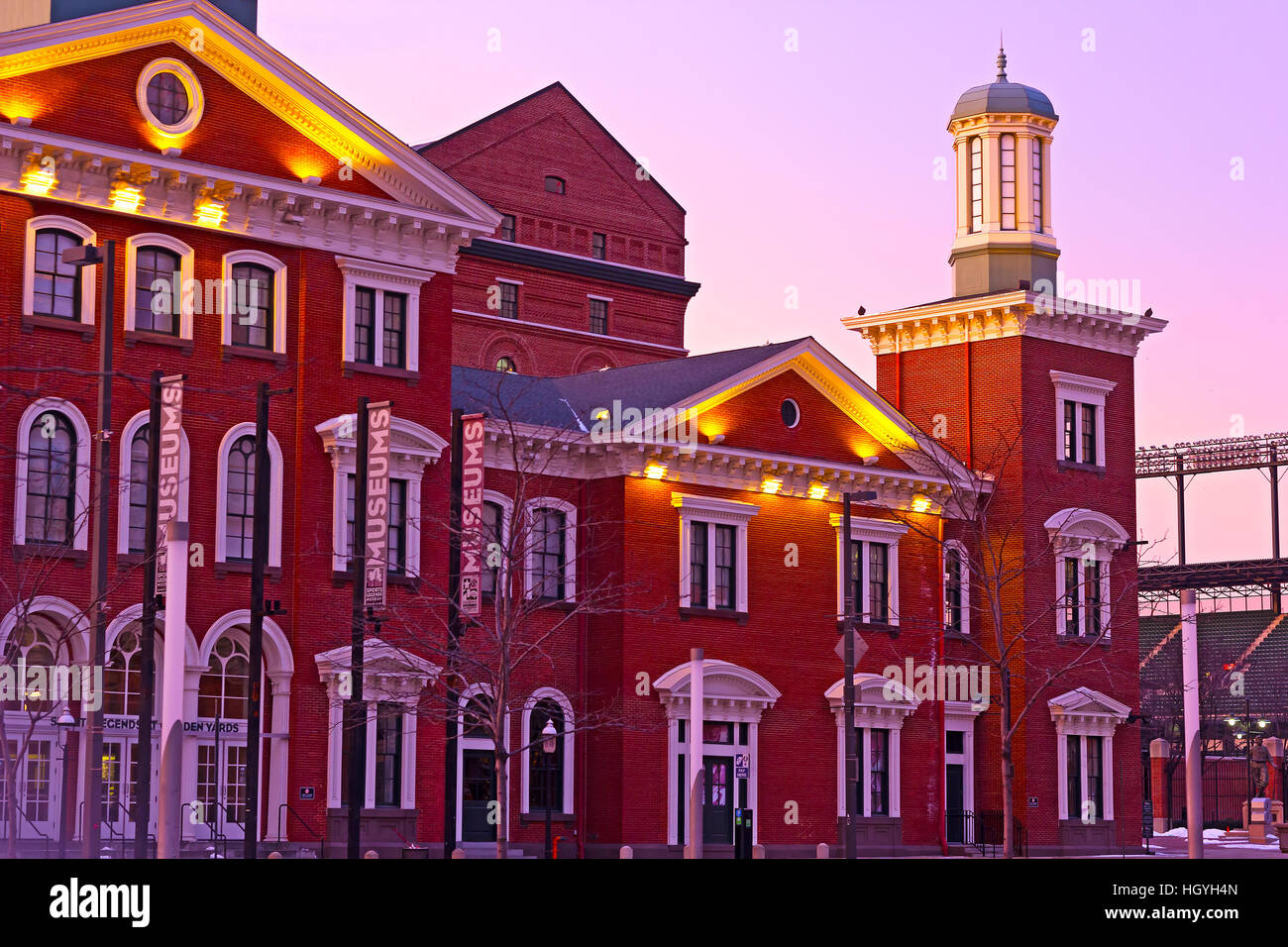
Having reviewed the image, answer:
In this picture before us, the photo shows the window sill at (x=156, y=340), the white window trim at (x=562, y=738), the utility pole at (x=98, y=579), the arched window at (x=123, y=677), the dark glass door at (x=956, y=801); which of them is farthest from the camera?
the dark glass door at (x=956, y=801)

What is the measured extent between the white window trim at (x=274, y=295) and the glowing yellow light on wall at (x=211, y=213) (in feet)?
2.33

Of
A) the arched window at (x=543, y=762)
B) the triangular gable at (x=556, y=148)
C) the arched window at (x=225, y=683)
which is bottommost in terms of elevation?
the arched window at (x=543, y=762)

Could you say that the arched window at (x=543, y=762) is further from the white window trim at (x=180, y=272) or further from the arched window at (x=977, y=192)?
the arched window at (x=977, y=192)

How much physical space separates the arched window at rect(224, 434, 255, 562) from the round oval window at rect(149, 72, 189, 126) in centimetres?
592

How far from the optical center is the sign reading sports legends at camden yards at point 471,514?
34875 mm

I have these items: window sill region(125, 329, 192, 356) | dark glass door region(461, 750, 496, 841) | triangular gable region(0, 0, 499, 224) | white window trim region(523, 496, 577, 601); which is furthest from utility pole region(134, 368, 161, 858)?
white window trim region(523, 496, 577, 601)

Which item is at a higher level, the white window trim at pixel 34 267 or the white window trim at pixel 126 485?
the white window trim at pixel 34 267

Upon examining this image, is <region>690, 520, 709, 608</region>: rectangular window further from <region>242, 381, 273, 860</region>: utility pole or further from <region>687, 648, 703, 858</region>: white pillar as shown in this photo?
<region>242, 381, 273, 860</region>: utility pole

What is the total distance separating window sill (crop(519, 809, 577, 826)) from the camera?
4178 centimetres

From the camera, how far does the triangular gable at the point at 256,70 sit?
33.7 metres

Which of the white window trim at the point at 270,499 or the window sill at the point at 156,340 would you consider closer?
the window sill at the point at 156,340

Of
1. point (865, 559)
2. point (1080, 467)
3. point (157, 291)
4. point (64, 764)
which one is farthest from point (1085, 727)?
point (64, 764)

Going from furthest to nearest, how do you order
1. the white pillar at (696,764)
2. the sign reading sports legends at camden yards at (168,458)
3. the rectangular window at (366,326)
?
the rectangular window at (366,326) < the white pillar at (696,764) < the sign reading sports legends at camden yards at (168,458)

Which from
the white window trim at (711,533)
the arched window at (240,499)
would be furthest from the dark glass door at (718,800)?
the arched window at (240,499)
